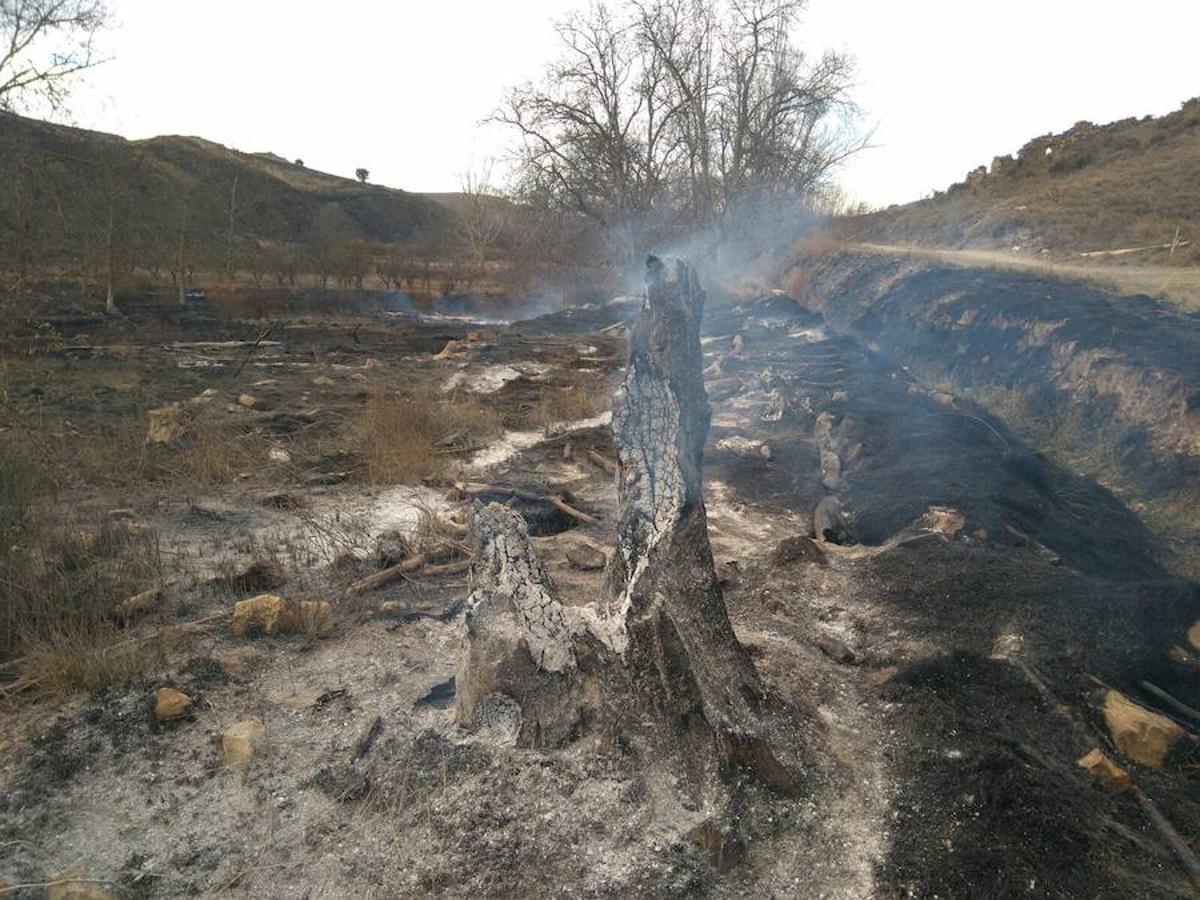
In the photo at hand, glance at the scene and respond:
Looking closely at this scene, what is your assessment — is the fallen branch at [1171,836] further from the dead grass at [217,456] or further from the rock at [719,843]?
the dead grass at [217,456]

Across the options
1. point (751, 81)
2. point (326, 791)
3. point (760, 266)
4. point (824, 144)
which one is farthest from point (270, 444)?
point (824, 144)

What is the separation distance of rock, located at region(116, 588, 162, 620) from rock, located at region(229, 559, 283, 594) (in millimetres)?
462

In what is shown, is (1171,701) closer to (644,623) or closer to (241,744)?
(644,623)

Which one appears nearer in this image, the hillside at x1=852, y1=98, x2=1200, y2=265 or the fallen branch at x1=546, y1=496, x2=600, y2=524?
the fallen branch at x1=546, y1=496, x2=600, y2=524

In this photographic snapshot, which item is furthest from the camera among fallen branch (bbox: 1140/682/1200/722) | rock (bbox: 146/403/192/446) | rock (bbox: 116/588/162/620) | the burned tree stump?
rock (bbox: 146/403/192/446)

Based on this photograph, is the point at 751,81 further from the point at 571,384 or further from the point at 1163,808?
the point at 1163,808

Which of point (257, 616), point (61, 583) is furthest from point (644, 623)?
point (61, 583)

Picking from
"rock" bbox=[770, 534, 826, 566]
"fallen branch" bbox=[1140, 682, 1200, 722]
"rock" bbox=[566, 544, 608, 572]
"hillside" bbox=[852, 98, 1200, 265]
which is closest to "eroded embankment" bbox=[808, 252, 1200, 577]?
"fallen branch" bbox=[1140, 682, 1200, 722]

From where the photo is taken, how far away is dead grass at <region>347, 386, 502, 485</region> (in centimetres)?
762

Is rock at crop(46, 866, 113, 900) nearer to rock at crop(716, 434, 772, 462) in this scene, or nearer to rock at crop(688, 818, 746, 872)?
rock at crop(688, 818, 746, 872)

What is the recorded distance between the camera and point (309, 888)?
2.56 meters

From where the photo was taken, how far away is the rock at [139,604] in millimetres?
4195

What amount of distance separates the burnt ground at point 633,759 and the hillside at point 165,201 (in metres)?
2.71

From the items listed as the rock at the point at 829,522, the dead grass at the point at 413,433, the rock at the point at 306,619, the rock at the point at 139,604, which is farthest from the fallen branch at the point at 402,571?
the rock at the point at 829,522
